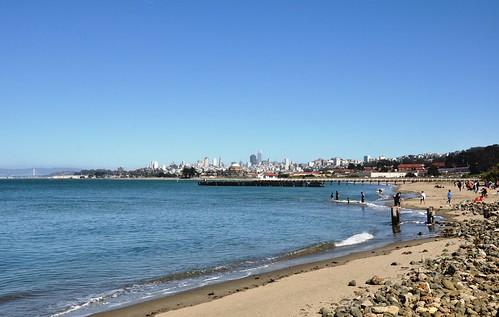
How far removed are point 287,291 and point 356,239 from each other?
47.1 feet

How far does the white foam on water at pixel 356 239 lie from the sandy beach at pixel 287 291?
21.5 feet

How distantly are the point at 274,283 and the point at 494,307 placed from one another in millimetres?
6374

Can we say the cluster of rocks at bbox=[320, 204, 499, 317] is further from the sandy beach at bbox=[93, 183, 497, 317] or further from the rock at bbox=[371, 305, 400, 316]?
the sandy beach at bbox=[93, 183, 497, 317]

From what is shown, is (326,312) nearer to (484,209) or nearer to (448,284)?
(448,284)

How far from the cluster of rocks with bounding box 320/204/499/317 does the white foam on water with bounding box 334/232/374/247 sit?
1095cm

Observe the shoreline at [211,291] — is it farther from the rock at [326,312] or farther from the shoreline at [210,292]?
the rock at [326,312]

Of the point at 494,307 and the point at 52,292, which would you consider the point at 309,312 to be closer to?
the point at 494,307

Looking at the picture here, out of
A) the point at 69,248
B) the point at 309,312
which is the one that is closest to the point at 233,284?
the point at 309,312

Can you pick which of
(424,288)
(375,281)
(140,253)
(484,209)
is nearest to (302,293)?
(375,281)

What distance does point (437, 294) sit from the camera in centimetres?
1009

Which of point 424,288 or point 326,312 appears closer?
point 326,312

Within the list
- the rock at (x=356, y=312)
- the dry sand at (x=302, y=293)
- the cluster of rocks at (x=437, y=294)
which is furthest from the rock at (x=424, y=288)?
the rock at (x=356, y=312)

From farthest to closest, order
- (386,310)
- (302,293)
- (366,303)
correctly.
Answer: (302,293), (366,303), (386,310)

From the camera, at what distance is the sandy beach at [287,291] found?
1108 cm
